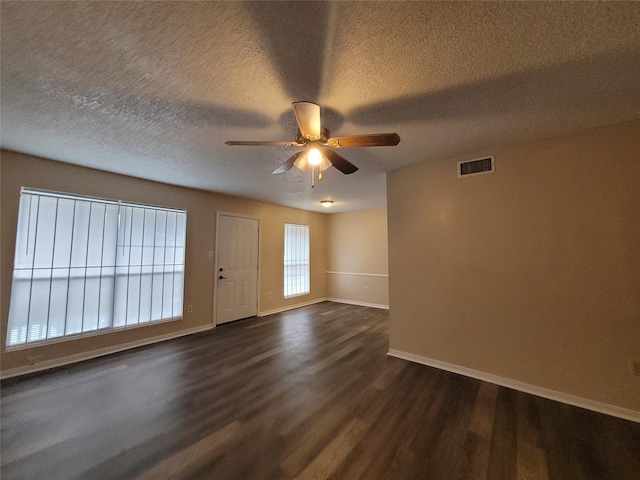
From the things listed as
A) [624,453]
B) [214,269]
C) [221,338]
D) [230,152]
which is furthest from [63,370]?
[624,453]

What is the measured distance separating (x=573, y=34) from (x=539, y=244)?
1.81 metres

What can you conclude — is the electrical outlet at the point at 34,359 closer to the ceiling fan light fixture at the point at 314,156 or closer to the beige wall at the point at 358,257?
the ceiling fan light fixture at the point at 314,156

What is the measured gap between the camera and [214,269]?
4.59 meters

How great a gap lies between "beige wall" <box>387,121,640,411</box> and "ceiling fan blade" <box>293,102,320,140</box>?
1910 millimetres

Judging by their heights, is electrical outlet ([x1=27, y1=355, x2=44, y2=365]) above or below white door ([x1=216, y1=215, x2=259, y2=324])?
below

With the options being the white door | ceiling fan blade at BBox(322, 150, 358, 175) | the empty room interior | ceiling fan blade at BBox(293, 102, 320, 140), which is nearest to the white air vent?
the empty room interior

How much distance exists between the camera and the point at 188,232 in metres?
4.26

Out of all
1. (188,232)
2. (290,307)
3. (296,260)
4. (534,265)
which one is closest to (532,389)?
(534,265)

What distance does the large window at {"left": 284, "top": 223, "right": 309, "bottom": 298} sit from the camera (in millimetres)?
6058

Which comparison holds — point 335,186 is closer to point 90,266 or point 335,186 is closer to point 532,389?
point 532,389

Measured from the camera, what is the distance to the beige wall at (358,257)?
6.07 m

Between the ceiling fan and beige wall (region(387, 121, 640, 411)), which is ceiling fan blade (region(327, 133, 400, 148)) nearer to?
the ceiling fan

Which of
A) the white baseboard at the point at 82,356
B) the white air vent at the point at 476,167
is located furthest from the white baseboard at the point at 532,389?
the white baseboard at the point at 82,356

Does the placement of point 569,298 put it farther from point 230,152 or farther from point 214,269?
point 214,269
